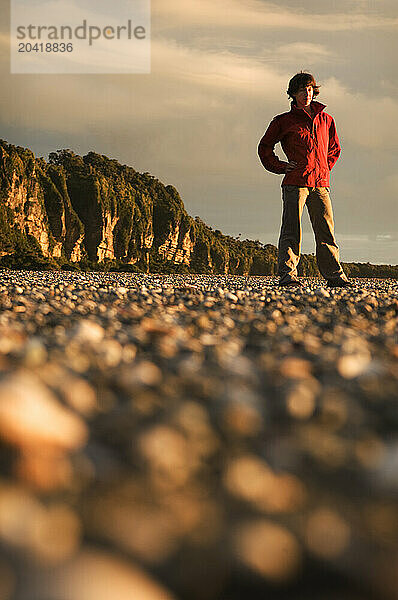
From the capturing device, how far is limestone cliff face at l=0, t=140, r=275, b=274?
49.7m

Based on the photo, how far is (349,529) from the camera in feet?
3.68

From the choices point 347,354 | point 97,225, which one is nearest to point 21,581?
point 347,354

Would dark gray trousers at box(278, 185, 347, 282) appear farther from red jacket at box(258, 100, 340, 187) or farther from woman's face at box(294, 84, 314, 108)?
woman's face at box(294, 84, 314, 108)

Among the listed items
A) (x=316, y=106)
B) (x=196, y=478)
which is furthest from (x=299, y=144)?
(x=196, y=478)

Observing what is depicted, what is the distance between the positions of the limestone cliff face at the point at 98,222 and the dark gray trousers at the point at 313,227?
84.7ft

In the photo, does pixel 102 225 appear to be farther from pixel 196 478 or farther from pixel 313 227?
pixel 196 478

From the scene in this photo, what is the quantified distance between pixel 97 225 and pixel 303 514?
63.8m

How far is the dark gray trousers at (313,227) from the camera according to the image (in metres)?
8.53

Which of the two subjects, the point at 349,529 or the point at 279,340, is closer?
the point at 349,529

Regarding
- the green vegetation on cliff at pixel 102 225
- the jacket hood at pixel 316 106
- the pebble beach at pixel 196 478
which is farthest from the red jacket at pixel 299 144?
the green vegetation on cliff at pixel 102 225

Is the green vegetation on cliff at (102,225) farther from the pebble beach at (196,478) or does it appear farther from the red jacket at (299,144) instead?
the pebble beach at (196,478)

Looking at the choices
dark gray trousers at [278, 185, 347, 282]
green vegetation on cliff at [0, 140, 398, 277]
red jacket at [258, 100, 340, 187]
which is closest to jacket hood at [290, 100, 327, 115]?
red jacket at [258, 100, 340, 187]

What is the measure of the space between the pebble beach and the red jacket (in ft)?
21.8

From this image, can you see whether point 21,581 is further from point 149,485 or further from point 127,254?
Result: point 127,254
